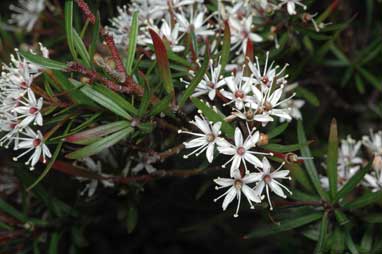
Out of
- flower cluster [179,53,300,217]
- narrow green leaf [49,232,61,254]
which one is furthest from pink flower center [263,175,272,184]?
narrow green leaf [49,232,61,254]

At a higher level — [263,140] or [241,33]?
[241,33]

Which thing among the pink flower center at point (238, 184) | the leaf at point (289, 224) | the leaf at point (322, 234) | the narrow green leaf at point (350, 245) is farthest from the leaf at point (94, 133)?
the narrow green leaf at point (350, 245)

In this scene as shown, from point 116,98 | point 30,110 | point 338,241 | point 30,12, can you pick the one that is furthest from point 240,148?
point 30,12

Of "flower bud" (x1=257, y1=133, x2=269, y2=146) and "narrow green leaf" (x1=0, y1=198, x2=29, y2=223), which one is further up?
"flower bud" (x1=257, y1=133, x2=269, y2=146)

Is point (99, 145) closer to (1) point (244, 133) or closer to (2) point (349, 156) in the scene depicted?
(1) point (244, 133)

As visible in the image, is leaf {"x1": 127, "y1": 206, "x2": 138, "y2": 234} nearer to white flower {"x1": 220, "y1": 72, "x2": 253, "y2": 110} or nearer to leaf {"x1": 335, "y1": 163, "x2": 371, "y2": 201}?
white flower {"x1": 220, "y1": 72, "x2": 253, "y2": 110}

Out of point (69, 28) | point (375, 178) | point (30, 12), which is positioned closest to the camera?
point (69, 28)
